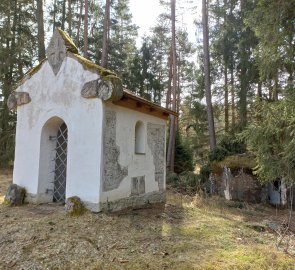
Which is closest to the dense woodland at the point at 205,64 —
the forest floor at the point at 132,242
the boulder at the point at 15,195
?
the forest floor at the point at 132,242

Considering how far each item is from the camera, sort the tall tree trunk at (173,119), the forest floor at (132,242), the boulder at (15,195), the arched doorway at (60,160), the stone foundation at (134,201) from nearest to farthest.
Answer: the forest floor at (132,242) < the stone foundation at (134,201) < the boulder at (15,195) < the arched doorway at (60,160) < the tall tree trunk at (173,119)

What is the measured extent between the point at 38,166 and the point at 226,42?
14673 mm

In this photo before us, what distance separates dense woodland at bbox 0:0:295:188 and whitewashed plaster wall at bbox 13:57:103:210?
376cm

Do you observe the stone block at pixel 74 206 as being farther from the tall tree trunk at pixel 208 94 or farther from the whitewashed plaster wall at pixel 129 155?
the tall tree trunk at pixel 208 94

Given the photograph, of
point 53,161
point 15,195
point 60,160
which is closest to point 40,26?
point 60,160

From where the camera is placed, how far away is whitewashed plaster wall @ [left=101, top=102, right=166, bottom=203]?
25.4 ft

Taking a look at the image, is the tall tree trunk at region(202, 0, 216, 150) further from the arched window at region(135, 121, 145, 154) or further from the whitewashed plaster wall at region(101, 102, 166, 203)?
the arched window at region(135, 121, 145, 154)

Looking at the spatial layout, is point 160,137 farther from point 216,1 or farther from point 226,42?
point 216,1

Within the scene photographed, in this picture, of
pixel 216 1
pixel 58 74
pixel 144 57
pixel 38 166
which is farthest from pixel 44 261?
pixel 144 57

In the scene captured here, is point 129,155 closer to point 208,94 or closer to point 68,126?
point 68,126

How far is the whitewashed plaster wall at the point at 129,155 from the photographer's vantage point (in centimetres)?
773

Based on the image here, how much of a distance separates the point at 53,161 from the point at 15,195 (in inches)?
50.2

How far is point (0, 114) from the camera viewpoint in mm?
18500

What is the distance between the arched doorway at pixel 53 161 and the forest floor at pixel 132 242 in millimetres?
627
